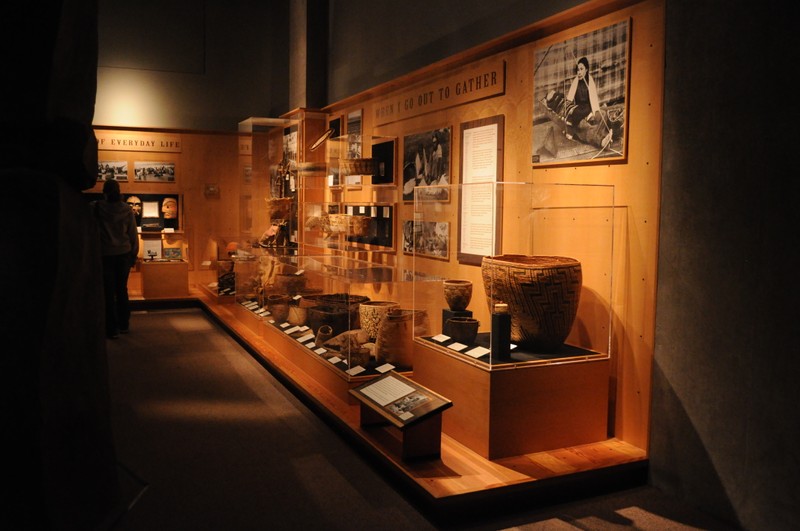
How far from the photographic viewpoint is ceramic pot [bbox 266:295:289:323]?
604 centimetres

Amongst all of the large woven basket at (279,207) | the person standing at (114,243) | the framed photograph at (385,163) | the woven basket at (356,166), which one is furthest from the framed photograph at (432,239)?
the person standing at (114,243)

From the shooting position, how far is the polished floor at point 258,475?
3059 millimetres

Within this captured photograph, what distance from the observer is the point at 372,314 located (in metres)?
4.64

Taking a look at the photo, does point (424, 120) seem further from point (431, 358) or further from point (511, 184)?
point (431, 358)

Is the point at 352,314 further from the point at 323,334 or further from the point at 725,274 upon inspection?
the point at 725,274

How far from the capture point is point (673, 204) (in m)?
3.29

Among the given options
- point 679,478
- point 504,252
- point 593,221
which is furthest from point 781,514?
point 504,252

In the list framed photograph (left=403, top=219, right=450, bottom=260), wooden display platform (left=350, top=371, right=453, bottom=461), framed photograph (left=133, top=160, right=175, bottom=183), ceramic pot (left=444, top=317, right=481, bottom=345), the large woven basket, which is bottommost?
wooden display platform (left=350, top=371, right=453, bottom=461)

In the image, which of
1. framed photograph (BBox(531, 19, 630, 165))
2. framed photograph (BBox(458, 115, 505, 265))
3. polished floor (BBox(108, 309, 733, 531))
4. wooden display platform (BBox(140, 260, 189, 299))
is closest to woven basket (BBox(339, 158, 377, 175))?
framed photograph (BBox(458, 115, 505, 265))

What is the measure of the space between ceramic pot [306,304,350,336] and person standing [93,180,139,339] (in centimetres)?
267

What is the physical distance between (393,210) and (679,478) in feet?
10.7

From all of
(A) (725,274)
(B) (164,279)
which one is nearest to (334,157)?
(A) (725,274)

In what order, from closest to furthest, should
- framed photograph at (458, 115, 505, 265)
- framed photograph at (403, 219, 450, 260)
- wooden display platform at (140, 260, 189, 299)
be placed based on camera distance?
framed photograph at (458, 115, 505, 265)
framed photograph at (403, 219, 450, 260)
wooden display platform at (140, 260, 189, 299)

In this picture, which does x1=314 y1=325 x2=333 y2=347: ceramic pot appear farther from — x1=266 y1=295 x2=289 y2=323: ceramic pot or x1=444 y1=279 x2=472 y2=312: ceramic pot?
x1=444 y1=279 x2=472 y2=312: ceramic pot
